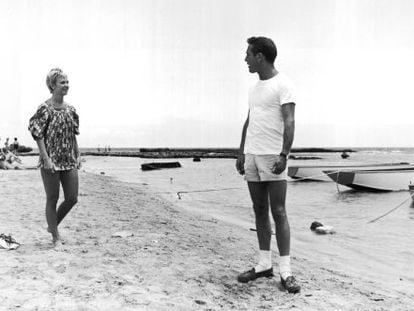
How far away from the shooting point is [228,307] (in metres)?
3.22

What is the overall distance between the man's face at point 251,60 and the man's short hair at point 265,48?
0.10ft

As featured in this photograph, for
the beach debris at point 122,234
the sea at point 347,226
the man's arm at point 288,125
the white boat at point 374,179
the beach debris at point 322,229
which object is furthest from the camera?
the white boat at point 374,179

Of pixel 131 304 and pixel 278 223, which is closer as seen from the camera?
pixel 131 304

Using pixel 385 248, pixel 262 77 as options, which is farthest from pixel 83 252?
pixel 385 248

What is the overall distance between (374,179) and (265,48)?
52.2 ft

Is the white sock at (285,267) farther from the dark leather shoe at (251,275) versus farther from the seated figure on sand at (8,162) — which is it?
the seated figure on sand at (8,162)

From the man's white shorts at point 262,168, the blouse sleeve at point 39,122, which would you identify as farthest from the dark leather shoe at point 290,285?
the blouse sleeve at point 39,122

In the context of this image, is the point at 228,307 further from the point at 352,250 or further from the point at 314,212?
the point at 314,212

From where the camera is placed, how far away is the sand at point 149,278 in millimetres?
3180

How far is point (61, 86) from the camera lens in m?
4.49

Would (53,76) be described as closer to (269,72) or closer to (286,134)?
(269,72)

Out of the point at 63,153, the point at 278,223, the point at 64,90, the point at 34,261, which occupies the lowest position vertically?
the point at 34,261

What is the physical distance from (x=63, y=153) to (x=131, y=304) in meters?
2.07

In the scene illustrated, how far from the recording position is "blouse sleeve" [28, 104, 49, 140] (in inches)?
172
